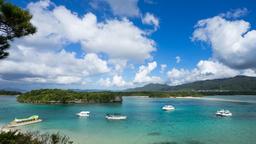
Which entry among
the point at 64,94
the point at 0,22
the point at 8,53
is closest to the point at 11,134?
the point at 8,53

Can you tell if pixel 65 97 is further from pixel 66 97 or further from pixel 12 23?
pixel 12 23

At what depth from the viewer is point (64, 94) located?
16825 centimetres

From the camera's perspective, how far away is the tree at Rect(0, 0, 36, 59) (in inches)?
685

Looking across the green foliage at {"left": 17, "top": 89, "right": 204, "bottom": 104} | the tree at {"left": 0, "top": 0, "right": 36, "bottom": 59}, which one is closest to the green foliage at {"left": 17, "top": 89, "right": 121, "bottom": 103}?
the green foliage at {"left": 17, "top": 89, "right": 204, "bottom": 104}

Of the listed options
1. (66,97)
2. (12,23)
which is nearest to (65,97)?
(66,97)

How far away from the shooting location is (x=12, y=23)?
59.2 ft

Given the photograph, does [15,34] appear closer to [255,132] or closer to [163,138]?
[163,138]

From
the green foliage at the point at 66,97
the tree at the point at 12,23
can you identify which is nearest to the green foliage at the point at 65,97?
the green foliage at the point at 66,97

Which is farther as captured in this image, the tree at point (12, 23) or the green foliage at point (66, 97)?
the green foliage at point (66, 97)

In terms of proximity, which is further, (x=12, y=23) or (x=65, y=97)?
(x=65, y=97)

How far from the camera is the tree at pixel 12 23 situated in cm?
1741

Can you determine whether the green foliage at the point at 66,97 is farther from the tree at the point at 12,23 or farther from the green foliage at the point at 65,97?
the tree at the point at 12,23

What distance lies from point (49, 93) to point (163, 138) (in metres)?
135

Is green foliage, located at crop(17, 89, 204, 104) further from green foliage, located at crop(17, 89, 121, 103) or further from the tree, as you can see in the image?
the tree
